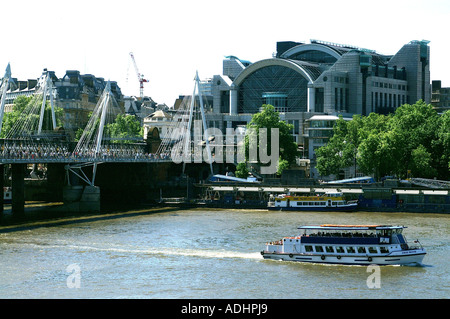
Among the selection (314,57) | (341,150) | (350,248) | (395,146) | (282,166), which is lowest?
(350,248)

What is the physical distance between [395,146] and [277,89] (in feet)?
173

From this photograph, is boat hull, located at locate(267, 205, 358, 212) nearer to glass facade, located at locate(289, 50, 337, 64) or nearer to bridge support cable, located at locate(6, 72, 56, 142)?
bridge support cable, located at locate(6, 72, 56, 142)

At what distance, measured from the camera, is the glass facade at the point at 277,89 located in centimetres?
15612

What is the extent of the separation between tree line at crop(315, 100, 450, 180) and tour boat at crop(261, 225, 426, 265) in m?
50.5

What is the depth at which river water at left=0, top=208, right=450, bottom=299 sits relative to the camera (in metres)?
47.5

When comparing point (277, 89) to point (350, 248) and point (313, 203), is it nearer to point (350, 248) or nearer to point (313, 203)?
point (313, 203)

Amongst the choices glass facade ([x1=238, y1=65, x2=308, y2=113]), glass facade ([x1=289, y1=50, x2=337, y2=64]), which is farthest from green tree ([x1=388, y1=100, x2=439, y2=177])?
glass facade ([x1=289, y1=50, x2=337, y2=64])

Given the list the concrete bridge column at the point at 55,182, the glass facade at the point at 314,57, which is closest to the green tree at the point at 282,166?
the concrete bridge column at the point at 55,182

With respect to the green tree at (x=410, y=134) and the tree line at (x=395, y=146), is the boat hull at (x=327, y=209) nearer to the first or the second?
the tree line at (x=395, y=146)

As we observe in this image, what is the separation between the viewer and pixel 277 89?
15850cm

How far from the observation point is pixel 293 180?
355 feet

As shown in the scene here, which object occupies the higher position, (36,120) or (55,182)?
(36,120)

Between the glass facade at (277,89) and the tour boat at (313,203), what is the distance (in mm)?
60354

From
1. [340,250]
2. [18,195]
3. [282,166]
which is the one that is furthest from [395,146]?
[340,250]
